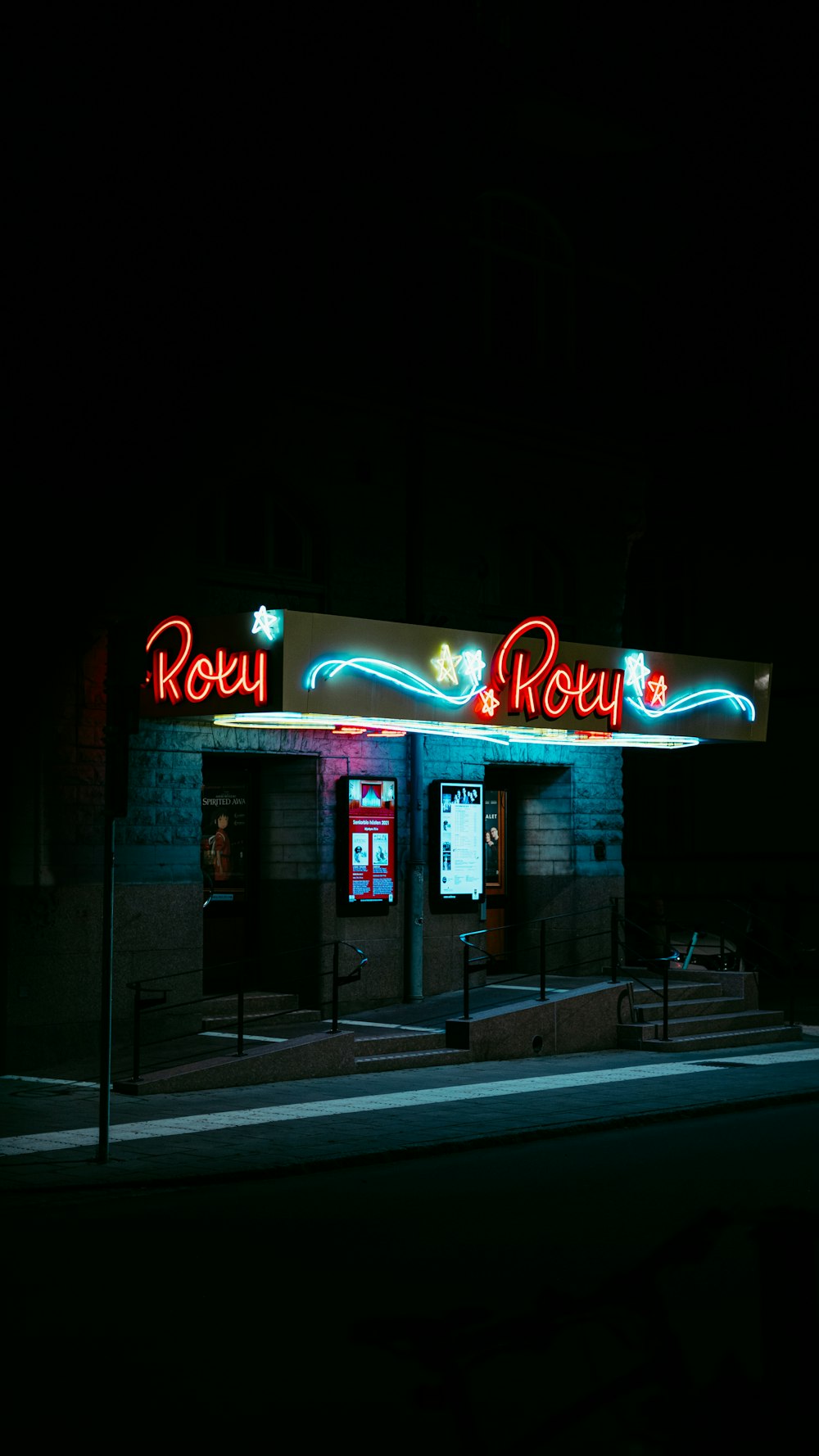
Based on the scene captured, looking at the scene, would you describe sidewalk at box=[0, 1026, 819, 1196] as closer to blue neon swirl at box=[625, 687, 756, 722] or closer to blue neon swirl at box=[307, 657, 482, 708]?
blue neon swirl at box=[307, 657, 482, 708]

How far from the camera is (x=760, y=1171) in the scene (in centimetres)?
1115

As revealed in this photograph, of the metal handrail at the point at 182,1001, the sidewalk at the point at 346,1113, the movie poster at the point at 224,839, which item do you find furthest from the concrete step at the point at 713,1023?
the movie poster at the point at 224,839

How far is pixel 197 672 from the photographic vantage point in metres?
16.5

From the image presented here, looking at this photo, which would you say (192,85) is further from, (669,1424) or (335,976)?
(669,1424)

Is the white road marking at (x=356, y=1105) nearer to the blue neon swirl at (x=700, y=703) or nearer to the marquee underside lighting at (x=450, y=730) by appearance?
the marquee underside lighting at (x=450, y=730)

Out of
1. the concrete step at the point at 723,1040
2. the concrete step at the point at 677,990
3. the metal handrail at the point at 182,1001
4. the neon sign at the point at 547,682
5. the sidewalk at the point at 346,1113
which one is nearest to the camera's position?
→ the sidewalk at the point at 346,1113

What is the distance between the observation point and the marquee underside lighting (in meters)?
17.5

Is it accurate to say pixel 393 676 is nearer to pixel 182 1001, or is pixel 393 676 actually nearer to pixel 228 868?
pixel 228 868

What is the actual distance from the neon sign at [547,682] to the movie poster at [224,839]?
3.52m

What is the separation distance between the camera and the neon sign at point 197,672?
16078 mm

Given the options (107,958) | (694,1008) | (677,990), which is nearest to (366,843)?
(677,990)

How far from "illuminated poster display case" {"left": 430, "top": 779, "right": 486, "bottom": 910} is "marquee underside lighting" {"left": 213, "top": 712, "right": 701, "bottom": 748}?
0.75 metres

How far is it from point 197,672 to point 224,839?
11.9 feet

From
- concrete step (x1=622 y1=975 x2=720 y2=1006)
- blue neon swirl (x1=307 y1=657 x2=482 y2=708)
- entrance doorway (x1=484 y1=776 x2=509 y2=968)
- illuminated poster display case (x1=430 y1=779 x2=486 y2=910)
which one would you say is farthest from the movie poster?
concrete step (x1=622 y1=975 x2=720 y2=1006)
